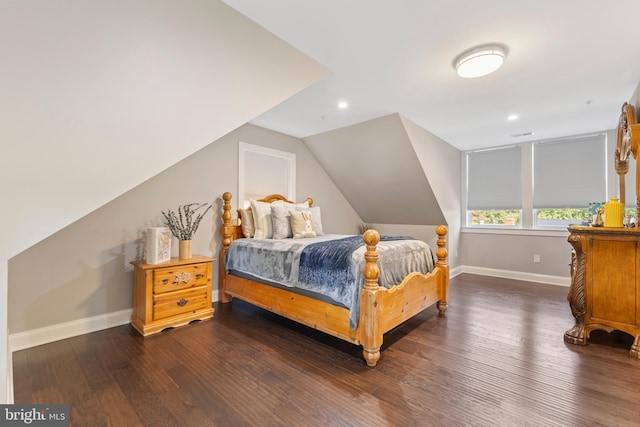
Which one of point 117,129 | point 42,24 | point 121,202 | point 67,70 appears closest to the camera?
point 42,24

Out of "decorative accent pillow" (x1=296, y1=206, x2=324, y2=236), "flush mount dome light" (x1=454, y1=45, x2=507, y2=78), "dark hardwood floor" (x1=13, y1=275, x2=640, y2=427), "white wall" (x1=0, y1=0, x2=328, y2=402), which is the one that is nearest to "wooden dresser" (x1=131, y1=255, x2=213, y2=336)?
"dark hardwood floor" (x1=13, y1=275, x2=640, y2=427)

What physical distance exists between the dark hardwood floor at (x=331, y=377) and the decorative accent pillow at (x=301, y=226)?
105cm

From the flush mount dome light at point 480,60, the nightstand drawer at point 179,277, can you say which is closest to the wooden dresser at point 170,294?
the nightstand drawer at point 179,277

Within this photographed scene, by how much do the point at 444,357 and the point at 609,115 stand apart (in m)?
3.56

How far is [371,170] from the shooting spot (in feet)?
14.5

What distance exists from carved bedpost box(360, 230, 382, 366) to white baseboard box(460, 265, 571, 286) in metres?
3.75

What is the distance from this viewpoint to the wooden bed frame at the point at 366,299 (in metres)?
2.00

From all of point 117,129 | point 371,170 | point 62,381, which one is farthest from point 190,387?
point 371,170

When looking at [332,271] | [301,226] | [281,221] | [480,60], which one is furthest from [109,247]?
[480,60]

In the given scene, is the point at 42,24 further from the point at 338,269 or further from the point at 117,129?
the point at 338,269

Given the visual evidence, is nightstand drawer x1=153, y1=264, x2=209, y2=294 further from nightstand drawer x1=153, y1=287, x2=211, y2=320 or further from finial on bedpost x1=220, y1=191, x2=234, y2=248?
finial on bedpost x1=220, y1=191, x2=234, y2=248

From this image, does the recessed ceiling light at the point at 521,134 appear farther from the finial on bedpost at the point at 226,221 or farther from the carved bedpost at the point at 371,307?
the finial on bedpost at the point at 226,221

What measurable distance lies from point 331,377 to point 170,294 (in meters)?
1.66

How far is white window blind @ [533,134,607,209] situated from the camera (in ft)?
13.0
